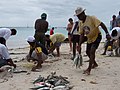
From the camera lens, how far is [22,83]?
20.0ft

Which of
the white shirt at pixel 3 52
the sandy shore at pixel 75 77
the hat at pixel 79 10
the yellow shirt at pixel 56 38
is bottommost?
the sandy shore at pixel 75 77

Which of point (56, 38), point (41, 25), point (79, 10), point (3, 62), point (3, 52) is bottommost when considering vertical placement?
point (3, 62)

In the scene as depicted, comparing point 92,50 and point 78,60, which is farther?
point 78,60

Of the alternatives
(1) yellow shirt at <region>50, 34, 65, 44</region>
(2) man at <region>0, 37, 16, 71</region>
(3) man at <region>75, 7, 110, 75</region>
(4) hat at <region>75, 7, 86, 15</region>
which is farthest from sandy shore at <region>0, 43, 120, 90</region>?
(1) yellow shirt at <region>50, 34, 65, 44</region>

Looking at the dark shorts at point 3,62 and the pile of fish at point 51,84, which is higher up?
the dark shorts at point 3,62

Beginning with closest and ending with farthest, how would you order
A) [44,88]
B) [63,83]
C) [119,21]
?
[44,88] → [63,83] → [119,21]

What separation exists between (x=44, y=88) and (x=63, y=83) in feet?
1.75

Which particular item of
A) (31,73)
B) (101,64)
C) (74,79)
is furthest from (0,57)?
(101,64)

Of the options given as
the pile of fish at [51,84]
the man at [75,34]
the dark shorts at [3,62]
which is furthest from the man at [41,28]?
the pile of fish at [51,84]

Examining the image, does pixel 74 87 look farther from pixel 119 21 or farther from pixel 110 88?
pixel 119 21

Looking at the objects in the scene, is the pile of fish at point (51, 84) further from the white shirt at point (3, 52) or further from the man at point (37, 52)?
the man at point (37, 52)

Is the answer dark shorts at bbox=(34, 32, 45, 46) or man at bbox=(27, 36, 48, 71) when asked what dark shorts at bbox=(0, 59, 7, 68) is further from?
dark shorts at bbox=(34, 32, 45, 46)

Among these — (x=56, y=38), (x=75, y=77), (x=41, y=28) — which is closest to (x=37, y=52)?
(x=75, y=77)

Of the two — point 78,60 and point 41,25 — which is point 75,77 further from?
point 41,25
